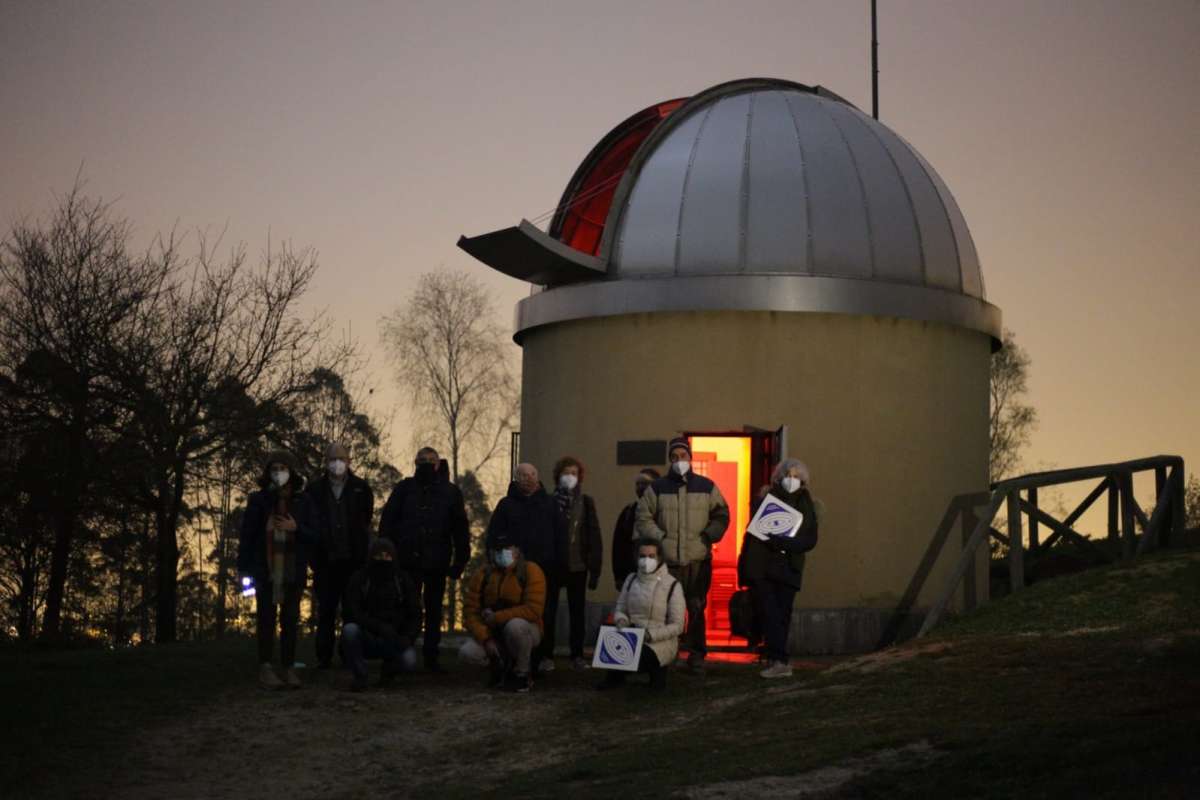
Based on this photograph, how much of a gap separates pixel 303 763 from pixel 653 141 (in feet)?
28.7

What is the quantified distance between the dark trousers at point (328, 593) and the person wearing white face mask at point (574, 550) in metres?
1.61

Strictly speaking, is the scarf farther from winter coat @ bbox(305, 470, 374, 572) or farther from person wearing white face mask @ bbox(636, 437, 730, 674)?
person wearing white face mask @ bbox(636, 437, 730, 674)

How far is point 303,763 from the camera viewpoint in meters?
9.12

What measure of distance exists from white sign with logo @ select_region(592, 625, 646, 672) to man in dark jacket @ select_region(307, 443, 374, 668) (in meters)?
2.01

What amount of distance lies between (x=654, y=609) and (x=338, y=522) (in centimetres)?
260

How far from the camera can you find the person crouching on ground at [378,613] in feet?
36.8

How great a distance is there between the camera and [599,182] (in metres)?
17.0

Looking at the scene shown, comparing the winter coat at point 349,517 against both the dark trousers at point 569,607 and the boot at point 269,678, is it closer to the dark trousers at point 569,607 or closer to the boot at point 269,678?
the boot at point 269,678

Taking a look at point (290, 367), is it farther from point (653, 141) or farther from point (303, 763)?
point (303, 763)

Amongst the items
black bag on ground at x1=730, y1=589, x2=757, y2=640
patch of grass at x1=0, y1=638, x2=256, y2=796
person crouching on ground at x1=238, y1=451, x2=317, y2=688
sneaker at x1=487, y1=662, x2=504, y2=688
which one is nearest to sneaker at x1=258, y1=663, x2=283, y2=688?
person crouching on ground at x1=238, y1=451, x2=317, y2=688

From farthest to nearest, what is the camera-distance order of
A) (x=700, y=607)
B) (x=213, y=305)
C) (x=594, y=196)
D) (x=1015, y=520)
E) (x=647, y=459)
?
(x=213, y=305) → (x=594, y=196) → (x=647, y=459) → (x=1015, y=520) → (x=700, y=607)

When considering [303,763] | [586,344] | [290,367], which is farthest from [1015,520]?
[290,367]

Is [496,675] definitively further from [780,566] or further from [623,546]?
[780,566]

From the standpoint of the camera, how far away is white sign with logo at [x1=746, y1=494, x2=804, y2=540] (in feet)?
36.9
